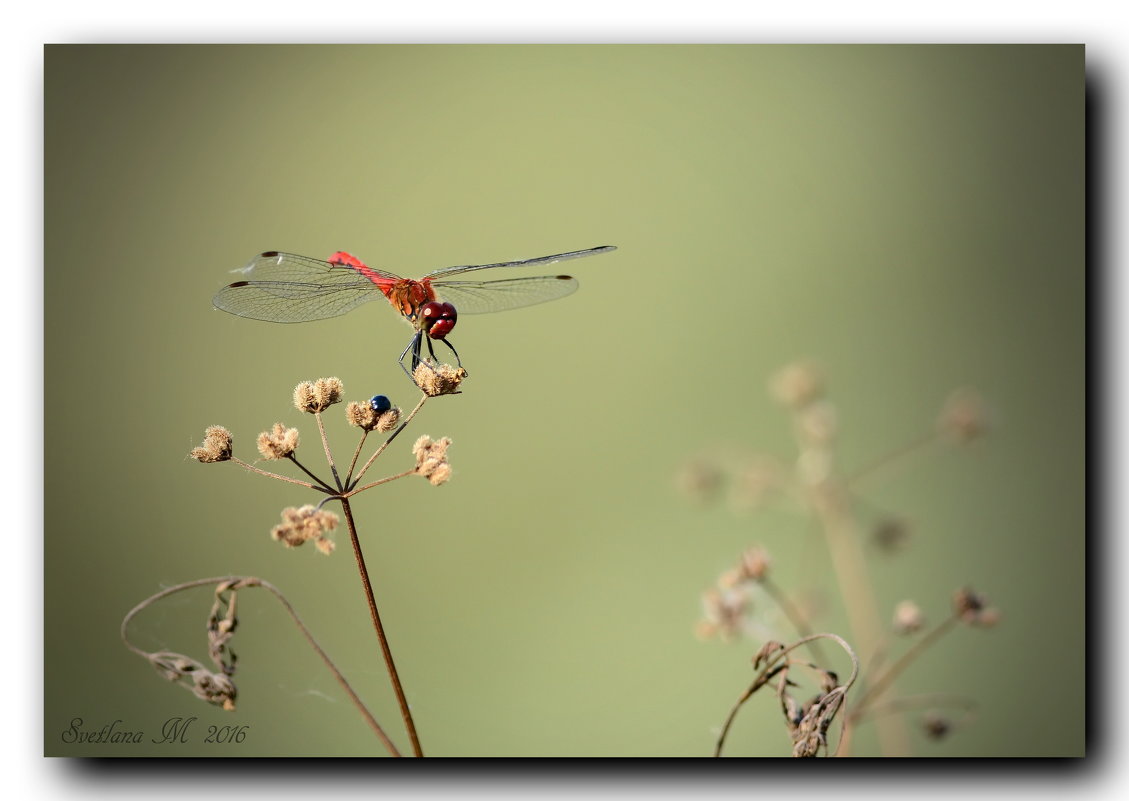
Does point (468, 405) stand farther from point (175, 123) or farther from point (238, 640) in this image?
point (175, 123)

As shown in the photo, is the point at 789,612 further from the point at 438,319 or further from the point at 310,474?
the point at 310,474

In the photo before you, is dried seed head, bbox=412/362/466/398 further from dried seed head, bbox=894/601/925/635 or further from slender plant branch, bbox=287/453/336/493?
dried seed head, bbox=894/601/925/635

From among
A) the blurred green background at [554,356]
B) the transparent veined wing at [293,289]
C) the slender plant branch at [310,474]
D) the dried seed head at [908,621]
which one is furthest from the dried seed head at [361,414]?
the dried seed head at [908,621]

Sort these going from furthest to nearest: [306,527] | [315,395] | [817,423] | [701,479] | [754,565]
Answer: [701,479], [817,423], [754,565], [315,395], [306,527]

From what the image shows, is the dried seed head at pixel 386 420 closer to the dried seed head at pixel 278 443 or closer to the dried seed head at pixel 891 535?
the dried seed head at pixel 278 443

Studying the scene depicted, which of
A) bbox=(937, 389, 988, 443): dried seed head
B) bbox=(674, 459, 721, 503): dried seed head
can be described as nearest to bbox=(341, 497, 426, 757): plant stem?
bbox=(674, 459, 721, 503): dried seed head

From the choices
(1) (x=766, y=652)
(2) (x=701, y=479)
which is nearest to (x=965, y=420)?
(2) (x=701, y=479)
